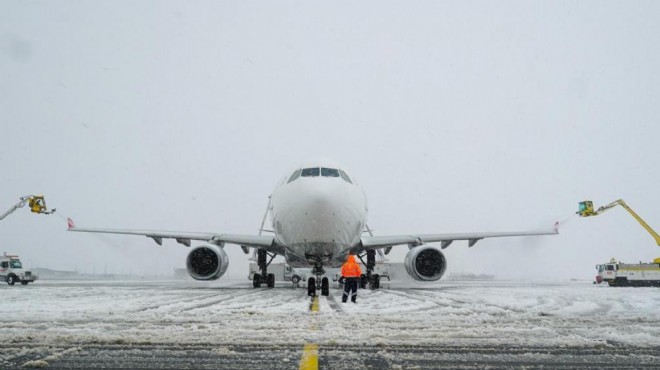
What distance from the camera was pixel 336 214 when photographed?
1251 cm

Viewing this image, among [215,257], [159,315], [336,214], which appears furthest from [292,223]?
[159,315]

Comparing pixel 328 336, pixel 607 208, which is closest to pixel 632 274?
pixel 607 208

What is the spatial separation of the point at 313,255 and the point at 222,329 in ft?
28.7

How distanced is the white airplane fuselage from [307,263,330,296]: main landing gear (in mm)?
242

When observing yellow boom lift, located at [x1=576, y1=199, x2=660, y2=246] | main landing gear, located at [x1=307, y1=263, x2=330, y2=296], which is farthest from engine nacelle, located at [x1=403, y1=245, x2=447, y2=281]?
yellow boom lift, located at [x1=576, y1=199, x2=660, y2=246]

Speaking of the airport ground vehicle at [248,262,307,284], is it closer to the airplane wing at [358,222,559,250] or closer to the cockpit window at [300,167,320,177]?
the airplane wing at [358,222,559,250]

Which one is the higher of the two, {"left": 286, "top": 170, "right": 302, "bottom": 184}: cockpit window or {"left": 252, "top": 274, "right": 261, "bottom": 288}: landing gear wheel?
{"left": 286, "top": 170, "right": 302, "bottom": 184}: cockpit window

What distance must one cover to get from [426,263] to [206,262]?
7298 millimetres

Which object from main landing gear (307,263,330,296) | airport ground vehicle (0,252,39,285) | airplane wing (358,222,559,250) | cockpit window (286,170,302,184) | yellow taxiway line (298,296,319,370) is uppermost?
cockpit window (286,170,302,184)

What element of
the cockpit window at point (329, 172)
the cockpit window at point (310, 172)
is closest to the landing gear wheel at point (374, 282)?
the cockpit window at point (329, 172)

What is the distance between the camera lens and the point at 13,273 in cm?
2522

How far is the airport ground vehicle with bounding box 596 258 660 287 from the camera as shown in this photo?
27438 millimetres

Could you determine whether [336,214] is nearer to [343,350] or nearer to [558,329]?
[558,329]

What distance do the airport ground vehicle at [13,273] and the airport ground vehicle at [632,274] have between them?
32749 mm
